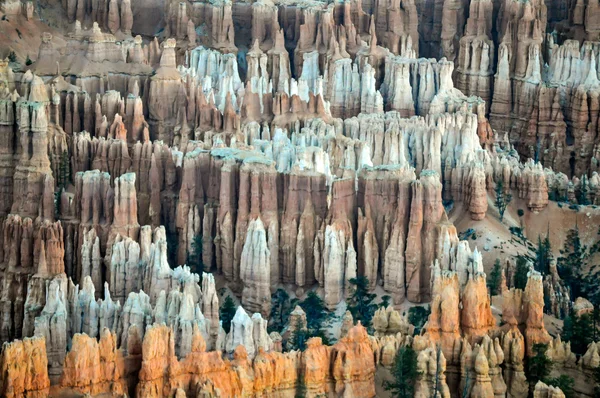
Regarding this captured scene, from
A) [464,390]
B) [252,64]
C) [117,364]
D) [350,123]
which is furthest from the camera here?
[252,64]

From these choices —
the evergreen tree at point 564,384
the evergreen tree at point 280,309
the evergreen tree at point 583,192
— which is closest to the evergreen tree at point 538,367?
the evergreen tree at point 564,384

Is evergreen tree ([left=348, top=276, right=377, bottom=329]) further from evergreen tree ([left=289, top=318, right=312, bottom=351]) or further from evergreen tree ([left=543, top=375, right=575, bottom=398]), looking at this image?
evergreen tree ([left=543, top=375, right=575, bottom=398])

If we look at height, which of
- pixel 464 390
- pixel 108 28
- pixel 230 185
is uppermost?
pixel 108 28

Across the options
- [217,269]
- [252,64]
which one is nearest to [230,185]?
[217,269]

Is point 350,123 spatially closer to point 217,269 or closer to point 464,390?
point 217,269

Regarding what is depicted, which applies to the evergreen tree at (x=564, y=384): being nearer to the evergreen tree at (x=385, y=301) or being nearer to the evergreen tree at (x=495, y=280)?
the evergreen tree at (x=495, y=280)

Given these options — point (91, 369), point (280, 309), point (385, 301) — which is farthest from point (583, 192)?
point (91, 369)

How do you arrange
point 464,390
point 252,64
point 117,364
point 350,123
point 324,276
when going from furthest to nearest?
point 252,64 → point 350,123 → point 324,276 → point 464,390 → point 117,364
